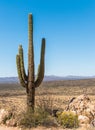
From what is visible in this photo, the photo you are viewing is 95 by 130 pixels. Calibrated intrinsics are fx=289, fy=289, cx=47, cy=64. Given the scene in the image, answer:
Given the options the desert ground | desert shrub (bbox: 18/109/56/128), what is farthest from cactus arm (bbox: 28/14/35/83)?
the desert ground

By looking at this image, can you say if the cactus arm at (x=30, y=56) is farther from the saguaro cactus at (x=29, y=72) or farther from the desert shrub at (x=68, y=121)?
the desert shrub at (x=68, y=121)

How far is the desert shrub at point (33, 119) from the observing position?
468 inches

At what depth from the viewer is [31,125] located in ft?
39.0

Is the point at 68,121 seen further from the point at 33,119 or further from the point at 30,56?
the point at 30,56

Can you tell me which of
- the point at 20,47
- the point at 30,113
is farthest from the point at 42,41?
the point at 30,113

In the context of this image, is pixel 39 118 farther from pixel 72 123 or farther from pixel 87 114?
pixel 87 114

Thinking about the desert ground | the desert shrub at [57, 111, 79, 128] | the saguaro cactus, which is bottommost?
the desert ground

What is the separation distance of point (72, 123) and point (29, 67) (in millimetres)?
3117

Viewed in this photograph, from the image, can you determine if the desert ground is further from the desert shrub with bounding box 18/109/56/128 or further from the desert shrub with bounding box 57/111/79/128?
the desert shrub with bounding box 57/111/79/128

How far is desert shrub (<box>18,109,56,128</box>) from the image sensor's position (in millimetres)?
11898

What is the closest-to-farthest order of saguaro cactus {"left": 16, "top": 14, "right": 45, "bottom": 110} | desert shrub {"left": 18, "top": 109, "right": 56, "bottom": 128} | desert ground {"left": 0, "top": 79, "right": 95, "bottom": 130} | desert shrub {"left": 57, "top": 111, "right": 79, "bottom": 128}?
desert shrub {"left": 18, "top": 109, "right": 56, "bottom": 128} < desert shrub {"left": 57, "top": 111, "right": 79, "bottom": 128} < saguaro cactus {"left": 16, "top": 14, "right": 45, "bottom": 110} < desert ground {"left": 0, "top": 79, "right": 95, "bottom": 130}

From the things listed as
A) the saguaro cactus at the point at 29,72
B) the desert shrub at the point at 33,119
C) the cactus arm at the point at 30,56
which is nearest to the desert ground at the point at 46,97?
the desert shrub at the point at 33,119

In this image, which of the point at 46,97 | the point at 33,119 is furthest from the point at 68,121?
the point at 46,97

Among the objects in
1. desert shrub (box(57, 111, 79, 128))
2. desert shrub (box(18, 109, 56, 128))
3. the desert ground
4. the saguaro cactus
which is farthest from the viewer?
the desert ground
